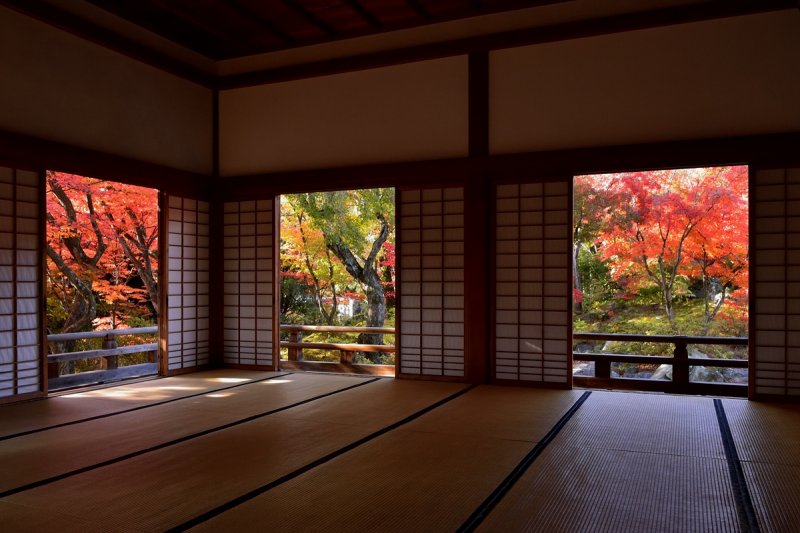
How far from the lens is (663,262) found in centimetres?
943

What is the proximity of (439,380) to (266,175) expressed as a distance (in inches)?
110

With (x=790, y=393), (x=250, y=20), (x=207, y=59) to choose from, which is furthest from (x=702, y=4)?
(x=207, y=59)

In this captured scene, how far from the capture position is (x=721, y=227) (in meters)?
8.34

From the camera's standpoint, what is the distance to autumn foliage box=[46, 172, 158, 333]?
800cm

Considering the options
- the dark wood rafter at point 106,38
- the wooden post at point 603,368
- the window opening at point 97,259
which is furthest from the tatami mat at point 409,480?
the window opening at point 97,259

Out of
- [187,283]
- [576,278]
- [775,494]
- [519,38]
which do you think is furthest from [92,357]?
[576,278]

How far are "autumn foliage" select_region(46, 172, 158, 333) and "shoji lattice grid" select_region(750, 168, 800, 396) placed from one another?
7.08 m

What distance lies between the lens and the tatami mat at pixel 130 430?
10.2 feet

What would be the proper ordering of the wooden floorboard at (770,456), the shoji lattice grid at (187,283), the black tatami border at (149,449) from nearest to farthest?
1. the wooden floorboard at (770,456)
2. the black tatami border at (149,449)
3. the shoji lattice grid at (187,283)

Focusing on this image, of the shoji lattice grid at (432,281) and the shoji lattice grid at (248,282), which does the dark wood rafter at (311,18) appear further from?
the shoji lattice grid at (248,282)

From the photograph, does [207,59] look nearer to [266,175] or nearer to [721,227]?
[266,175]

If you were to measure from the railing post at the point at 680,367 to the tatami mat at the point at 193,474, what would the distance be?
3422 mm

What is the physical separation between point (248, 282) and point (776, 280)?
4.92 m

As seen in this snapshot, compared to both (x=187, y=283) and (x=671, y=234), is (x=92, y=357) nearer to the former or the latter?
(x=187, y=283)
